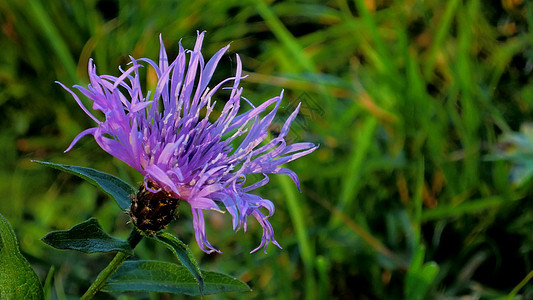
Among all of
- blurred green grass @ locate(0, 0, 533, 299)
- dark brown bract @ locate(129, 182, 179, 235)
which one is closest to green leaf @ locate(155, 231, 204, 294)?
dark brown bract @ locate(129, 182, 179, 235)

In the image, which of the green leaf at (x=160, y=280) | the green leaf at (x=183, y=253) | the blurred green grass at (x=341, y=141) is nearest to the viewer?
the green leaf at (x=183, y=253)

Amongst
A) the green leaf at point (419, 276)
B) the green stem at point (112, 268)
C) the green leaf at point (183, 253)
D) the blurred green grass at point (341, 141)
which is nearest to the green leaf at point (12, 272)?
the green stem at point (112, 268)

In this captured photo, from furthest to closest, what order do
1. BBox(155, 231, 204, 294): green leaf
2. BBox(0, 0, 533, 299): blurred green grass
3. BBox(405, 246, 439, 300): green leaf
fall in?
BBox(0, 0, 533, 299): blurred green grass, BBox(405, 246, 439, 300): green leaf, BBox(155, 231, 204, 294): green leaf

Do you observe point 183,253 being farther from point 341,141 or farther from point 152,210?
point 341,141

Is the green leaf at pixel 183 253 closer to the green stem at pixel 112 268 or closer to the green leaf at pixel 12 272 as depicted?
the green stem at pixel 112 268

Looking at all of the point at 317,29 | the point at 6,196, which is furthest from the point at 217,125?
the point at 317,29

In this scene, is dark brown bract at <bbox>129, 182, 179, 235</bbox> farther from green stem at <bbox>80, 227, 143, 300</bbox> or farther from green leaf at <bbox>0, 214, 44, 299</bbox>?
green leaf at <bbox>0, 214, 44, 299</bbox>
